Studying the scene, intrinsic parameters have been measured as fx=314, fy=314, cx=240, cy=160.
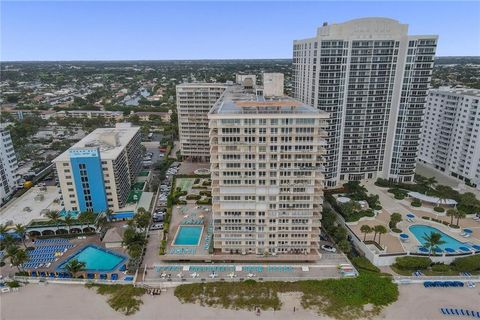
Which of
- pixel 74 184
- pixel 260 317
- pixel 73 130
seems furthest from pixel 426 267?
pixel 73 130

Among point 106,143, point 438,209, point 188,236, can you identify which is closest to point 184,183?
point 106,143

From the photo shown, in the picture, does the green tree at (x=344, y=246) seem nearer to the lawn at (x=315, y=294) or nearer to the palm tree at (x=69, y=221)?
the lawn at (x=315, y=294)

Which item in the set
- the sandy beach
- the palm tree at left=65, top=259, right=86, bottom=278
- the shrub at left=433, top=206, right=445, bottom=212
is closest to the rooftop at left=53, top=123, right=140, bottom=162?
the palm tree at left=65, top=259, right=86, bottom=278

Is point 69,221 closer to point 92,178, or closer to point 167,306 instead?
point 92,178

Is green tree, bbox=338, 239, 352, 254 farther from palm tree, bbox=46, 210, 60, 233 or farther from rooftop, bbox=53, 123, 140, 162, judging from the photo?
palm tree, bbox=46, 210, 60, 233

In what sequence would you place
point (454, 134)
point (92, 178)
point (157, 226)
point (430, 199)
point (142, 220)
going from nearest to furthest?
point (142, 220), point (92, 178), point (157, 226), point (430, 199), point (454, 134)
